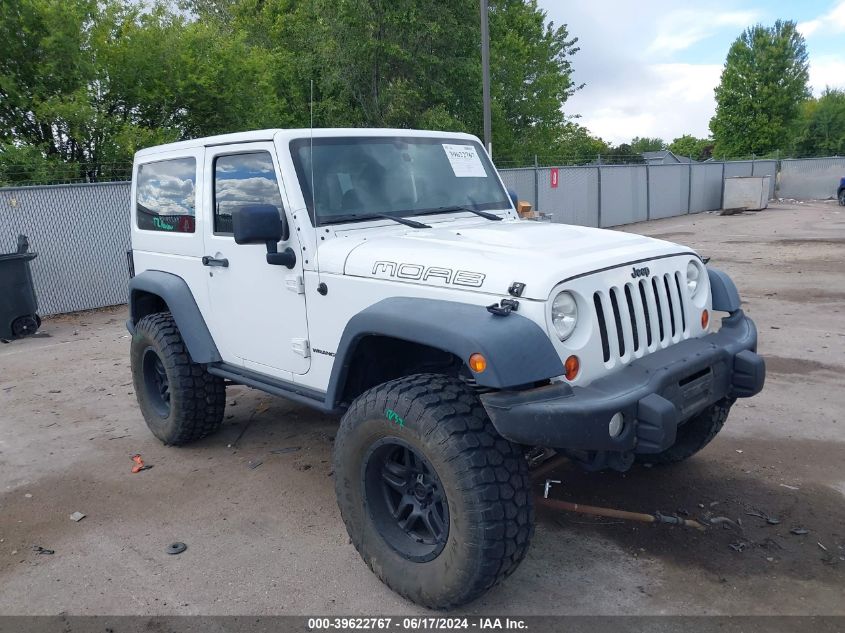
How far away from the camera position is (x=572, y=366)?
9.50ft

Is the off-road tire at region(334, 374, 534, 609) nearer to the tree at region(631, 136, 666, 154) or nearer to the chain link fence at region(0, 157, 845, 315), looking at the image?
the chain link fence at region(0, 157, 845, 315)

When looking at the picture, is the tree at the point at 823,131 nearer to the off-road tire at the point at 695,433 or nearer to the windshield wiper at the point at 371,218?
the off-road tire at the point at 695,433

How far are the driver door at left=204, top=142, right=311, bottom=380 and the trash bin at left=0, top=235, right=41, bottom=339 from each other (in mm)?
5657

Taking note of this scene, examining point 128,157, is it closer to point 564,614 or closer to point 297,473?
point 297,473

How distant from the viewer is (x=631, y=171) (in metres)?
23.7

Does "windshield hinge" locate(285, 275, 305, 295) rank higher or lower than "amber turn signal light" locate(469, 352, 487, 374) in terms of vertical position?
higher

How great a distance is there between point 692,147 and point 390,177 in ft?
252

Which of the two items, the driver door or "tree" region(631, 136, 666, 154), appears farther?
"tree" region(631, 136, 666, 154)

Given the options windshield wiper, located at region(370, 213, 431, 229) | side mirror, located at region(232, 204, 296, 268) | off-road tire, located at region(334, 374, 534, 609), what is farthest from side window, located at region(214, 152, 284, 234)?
off-road tire, located at region(334, 374, 534, 609)

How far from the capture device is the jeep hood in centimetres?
296

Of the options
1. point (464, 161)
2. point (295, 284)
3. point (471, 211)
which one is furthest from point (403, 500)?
point (464, 161)

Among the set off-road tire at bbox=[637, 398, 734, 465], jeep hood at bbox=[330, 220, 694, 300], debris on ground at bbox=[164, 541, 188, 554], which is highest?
jeep hood at bbox=[330, 220, 694, 300]

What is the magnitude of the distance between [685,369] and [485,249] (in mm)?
1039

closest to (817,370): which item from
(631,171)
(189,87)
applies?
(189,87)
